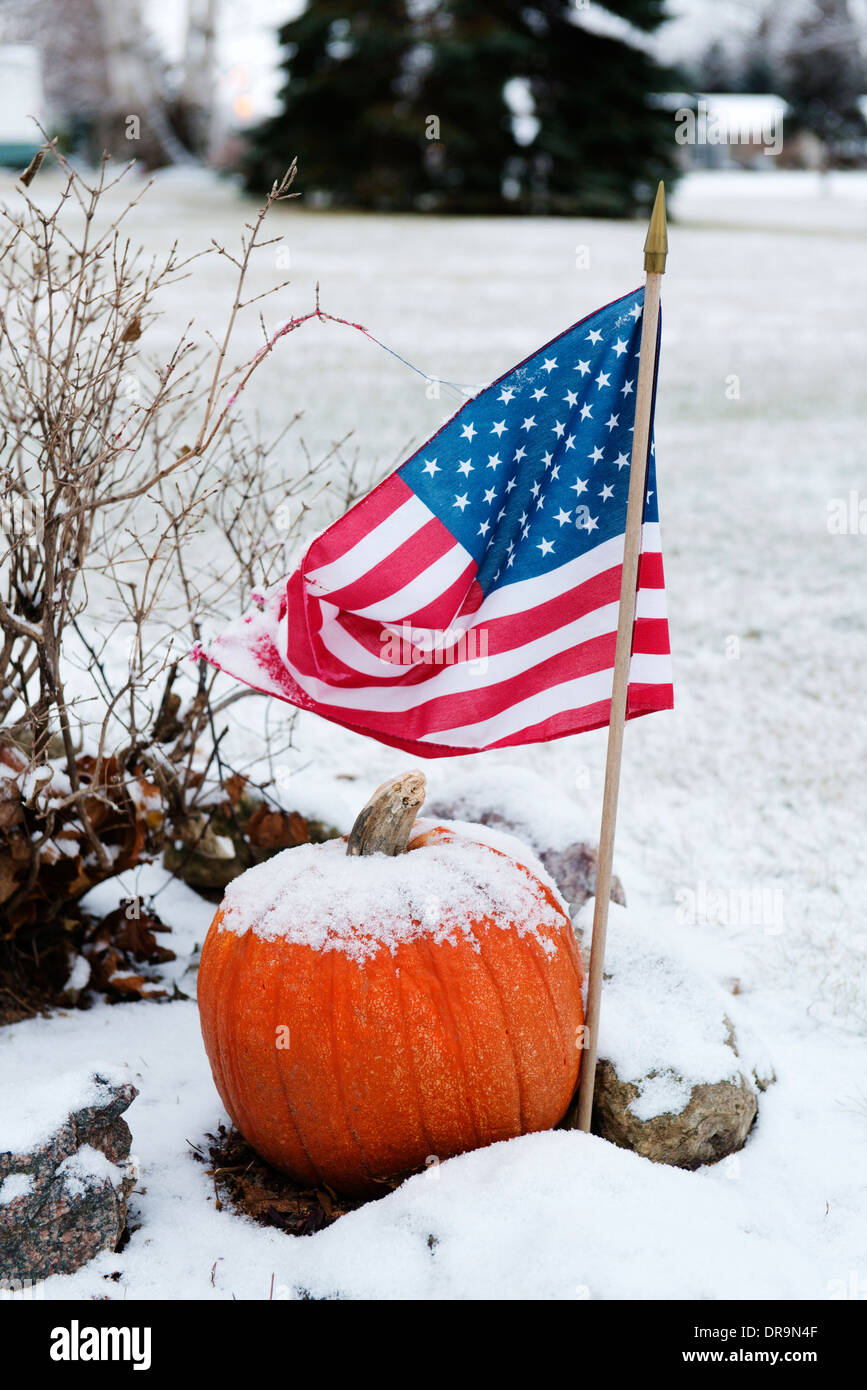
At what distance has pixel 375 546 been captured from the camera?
283 cm

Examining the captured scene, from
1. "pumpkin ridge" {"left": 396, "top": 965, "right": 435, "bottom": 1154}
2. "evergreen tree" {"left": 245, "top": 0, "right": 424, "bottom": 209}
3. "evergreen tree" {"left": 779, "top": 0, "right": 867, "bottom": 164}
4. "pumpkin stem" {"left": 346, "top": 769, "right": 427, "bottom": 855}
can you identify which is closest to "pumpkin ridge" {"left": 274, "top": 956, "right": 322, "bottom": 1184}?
"pumpkin ridge" {"left": 396, "top": 965, "right": 435, "bottom": 1154}

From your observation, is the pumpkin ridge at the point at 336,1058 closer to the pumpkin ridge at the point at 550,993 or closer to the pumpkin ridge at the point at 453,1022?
the pumpkin ridge at the point at 453,1022

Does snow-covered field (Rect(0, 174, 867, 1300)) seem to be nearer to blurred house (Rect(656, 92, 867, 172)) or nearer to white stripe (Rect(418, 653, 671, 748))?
white stripe (Rect(418, 653, 671, 748))

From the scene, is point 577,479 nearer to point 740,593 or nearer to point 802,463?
point 740,593

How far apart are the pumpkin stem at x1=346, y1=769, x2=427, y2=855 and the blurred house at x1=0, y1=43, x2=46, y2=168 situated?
34771mm

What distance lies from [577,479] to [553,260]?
20751mm

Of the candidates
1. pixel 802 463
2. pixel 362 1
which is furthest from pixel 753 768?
pixel 362 1

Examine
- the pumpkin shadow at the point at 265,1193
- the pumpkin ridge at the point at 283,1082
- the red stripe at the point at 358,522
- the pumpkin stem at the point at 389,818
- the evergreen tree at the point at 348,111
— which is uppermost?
the evergreen tree at the point at 348,111

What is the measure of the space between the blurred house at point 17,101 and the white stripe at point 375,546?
34483 millimetres

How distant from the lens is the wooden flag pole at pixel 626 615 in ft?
8.30

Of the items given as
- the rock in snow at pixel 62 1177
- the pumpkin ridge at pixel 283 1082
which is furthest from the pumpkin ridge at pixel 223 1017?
the rock in snow at pixel 62 1177

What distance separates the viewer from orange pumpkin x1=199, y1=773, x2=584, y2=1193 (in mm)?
2578

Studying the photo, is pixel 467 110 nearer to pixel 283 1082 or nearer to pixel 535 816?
pixel 535 816

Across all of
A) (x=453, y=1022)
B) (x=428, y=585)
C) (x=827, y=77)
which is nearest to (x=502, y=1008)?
(x=453, y=1022)
